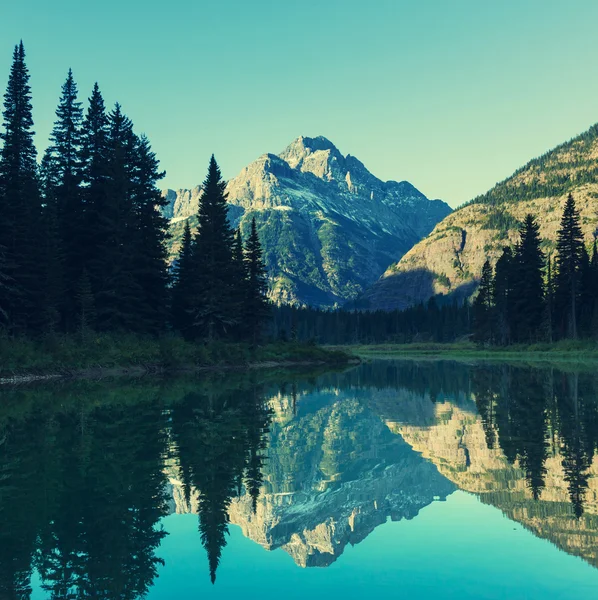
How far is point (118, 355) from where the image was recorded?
51594mm

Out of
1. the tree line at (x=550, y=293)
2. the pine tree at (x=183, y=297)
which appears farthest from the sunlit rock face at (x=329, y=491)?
the tree line at (x=550, y=293)

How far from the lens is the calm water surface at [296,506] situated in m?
8.94

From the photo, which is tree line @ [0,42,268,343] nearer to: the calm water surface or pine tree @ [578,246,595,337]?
the calm water surface

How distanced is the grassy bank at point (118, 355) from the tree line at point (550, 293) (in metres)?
53.8

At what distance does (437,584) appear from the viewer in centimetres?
873

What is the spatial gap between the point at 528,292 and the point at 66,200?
79949 millimetres

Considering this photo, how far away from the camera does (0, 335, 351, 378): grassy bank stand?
1767 inches

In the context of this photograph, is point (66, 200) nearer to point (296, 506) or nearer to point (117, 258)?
point (117, 258)

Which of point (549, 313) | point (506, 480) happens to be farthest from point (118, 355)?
point (549, 313)

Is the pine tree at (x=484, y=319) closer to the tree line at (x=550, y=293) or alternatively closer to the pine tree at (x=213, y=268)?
the tree line at (x=550, y=293)

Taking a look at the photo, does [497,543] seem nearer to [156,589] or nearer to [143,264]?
[156,589]

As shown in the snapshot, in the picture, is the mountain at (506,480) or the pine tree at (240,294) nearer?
the mountain at (506,480)

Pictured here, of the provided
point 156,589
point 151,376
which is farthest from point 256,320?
point 156,589

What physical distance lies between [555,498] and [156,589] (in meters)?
8.77
